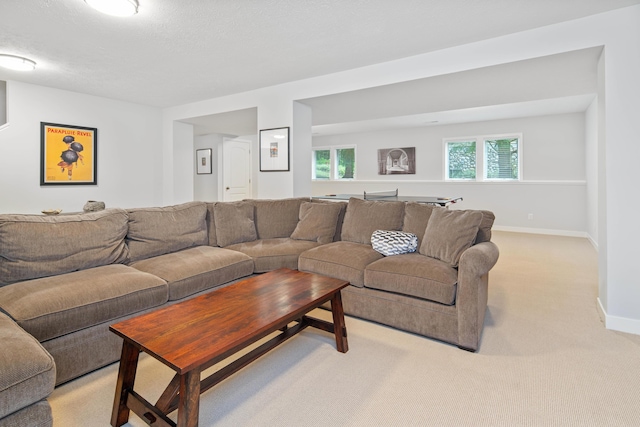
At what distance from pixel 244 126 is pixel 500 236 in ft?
18.0

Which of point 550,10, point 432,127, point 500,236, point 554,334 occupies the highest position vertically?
point 432,127

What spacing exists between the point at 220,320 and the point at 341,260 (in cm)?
133

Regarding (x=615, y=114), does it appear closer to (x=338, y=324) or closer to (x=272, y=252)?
(x=338, y=324)

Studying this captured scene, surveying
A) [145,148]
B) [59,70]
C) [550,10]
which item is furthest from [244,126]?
[550,10]

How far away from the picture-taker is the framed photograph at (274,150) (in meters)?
4.35

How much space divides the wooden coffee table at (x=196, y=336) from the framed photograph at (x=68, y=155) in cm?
417

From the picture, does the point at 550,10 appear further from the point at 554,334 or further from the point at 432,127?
the point at 432,127

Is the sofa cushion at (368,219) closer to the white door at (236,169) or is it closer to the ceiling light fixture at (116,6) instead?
the ceiling light fixture at (116,6)

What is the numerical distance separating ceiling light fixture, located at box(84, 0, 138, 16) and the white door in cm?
554

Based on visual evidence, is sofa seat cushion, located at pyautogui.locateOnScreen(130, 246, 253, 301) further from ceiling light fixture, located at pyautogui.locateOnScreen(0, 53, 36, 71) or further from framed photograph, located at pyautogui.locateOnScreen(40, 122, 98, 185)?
framed photograph, located at pyautogui.locateOnScreen(40, 122, 98, 185)

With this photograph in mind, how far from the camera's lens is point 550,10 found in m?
2.48

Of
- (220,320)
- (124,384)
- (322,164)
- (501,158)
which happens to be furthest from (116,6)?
(322,164)

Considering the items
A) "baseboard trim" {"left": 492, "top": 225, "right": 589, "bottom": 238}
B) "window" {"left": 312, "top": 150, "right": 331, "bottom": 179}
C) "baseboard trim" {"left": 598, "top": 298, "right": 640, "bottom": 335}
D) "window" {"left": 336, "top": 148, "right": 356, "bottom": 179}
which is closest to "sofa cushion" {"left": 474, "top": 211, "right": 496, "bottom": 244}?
"baseboard trim" {"left": 598, "top": 298, "right": 640, "bottom": 335}

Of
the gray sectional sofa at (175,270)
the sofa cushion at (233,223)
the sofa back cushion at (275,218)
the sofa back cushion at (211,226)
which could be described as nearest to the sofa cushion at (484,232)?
the gray sectional sofa at (175,270)
